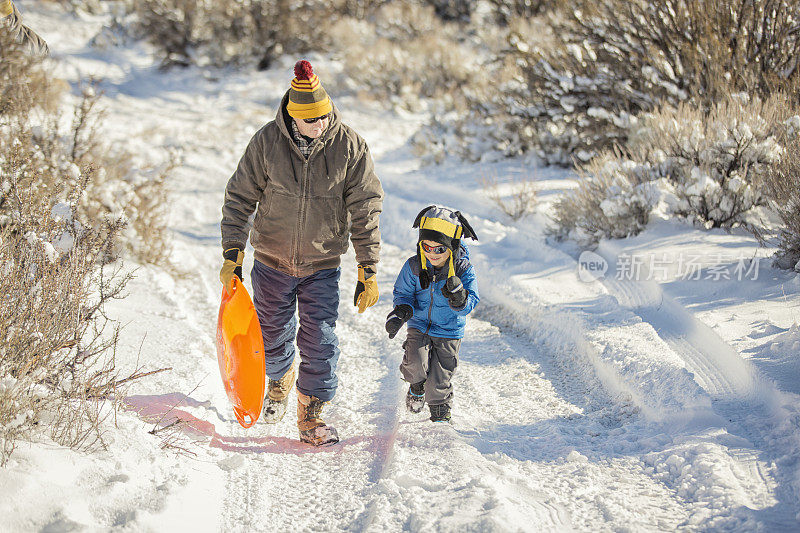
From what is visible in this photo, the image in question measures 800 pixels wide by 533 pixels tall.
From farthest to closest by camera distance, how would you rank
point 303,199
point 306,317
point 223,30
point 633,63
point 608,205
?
1. point 223,30
2. point 633,63
3. point 608,205
4. point 306,317
5. point 303,199

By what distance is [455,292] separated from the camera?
3.14 metres

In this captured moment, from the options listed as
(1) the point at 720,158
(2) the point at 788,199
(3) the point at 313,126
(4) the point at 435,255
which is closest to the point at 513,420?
(4) the point at 435,255

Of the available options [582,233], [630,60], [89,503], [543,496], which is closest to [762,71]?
[630,60]

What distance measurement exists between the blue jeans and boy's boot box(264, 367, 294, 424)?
0.17 metres

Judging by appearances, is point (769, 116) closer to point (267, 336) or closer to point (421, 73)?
point (267, 336)

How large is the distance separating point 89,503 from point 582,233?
15.0 feet

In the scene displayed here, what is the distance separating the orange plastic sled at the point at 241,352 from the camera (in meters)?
3.22

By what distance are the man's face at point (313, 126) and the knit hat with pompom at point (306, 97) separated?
3 cm

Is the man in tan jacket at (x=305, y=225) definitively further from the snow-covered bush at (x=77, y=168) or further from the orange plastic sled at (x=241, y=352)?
the snow-covered bush at (x=77, y=168)

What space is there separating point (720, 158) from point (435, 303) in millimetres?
3720

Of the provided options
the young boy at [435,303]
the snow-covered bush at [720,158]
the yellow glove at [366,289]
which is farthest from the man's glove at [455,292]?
the snow-covered bush at [720,158]

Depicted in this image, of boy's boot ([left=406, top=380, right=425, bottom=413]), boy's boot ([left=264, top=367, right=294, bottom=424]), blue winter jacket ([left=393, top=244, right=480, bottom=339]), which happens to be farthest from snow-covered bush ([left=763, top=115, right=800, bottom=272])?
boy's boot ([left=264, top=367, right=294, bottom=424])

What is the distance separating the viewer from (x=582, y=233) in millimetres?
5691

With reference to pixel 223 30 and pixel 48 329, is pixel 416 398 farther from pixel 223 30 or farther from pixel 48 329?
pixel 223 30
